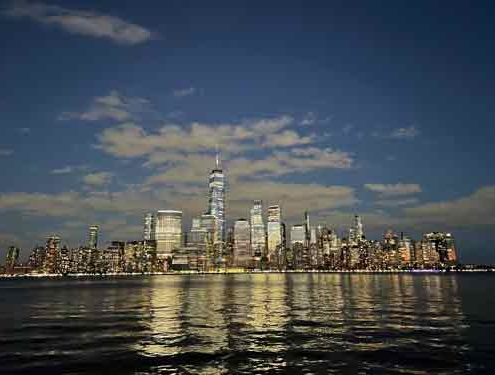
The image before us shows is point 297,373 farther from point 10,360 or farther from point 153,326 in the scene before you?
point 153,326

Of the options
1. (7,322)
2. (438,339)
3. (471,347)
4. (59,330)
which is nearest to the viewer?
(471,347)

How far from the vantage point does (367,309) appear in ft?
191

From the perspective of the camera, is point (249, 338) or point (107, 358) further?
point (249, 338)

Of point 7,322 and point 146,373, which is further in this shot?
point 7,322

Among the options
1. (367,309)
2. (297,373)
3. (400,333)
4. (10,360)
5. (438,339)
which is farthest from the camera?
(367,309)

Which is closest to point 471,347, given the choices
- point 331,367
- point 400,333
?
point 400,333

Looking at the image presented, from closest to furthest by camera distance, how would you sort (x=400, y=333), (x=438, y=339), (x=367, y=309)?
(x=438, y=339) → (x=400, y=333) → (x=367, y=309)

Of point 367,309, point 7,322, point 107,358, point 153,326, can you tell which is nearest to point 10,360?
point 107,358

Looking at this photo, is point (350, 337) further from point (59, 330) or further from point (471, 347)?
point (59, 330)

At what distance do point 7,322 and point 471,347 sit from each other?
53116 millimetres

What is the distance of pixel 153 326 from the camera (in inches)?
1686

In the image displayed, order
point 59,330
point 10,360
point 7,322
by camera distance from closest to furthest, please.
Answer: point 10,360 < point 59,330 < point 7,322

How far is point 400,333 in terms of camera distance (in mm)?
37062

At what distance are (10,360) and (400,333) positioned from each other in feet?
111
